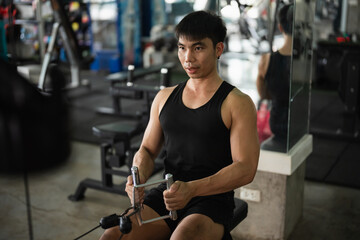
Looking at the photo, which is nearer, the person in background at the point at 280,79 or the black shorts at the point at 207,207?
the black shorts at the point at 207,207

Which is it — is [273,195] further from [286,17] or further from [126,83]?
[126,83]

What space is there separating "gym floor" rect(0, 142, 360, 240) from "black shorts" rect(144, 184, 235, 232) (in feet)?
3.27

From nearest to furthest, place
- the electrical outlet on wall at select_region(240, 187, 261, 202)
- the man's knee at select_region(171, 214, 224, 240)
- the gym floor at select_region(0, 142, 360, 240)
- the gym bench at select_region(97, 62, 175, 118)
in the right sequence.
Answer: the man's knee at select_region(171, 214, 224, 240), the electrical outlet on wall at select_region(240, 187, 261, 202), the gym floor at select_region(0, 142, 360, 240), the gym bench at select_region(97, 62, 175, 118)

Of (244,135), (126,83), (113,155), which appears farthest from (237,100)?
(126,83)

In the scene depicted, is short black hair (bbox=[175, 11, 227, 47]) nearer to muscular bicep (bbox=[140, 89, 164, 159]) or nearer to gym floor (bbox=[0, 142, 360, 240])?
muscular bicep (bbox=[140, 89, 164, 159])

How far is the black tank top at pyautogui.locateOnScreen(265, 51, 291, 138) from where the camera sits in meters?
2.22

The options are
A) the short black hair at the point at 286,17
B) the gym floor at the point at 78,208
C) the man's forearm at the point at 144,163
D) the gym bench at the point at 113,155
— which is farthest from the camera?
the gym bench at the point at 113,155

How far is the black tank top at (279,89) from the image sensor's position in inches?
87.5

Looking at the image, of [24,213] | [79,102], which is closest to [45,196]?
[24,213]

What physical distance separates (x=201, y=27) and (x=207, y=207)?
0.60 m

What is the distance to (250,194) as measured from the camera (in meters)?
2.36

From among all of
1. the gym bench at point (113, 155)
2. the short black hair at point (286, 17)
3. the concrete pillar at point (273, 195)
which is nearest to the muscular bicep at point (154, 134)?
the concrete pillar at point (273, 195)

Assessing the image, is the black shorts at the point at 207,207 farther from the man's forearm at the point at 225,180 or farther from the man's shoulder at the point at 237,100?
the man's shoulder at the point at 237,100

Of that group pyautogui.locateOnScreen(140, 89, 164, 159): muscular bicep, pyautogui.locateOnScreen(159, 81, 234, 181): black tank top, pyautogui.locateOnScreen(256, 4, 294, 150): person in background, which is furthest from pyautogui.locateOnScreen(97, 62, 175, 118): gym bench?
pyautogui.locateOnScreen(159, 81, 234, 181): black tank top
